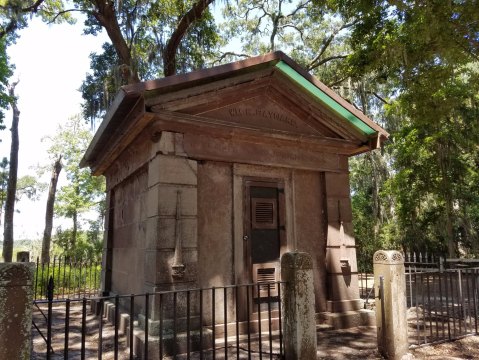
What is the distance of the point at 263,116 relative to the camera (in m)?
7.22

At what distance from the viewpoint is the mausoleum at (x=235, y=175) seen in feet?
19.3

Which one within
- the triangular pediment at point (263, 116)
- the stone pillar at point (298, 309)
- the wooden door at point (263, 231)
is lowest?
the stone pillar at point (298, 309)

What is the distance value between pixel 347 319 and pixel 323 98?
444 centimetres

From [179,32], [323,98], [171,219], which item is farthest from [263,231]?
[179,32]

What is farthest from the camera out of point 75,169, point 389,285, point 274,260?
point 75,169

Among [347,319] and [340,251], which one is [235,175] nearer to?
[340,251]

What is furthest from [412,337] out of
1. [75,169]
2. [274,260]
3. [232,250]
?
[75,169]

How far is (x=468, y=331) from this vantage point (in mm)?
6816

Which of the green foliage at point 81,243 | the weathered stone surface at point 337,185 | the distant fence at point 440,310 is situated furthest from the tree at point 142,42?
the green foliage at point 81,243

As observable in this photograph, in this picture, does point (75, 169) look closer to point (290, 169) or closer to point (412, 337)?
point (290, 169)

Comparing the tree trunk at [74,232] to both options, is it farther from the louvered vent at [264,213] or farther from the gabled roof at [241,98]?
the louvered vent at [264,213]

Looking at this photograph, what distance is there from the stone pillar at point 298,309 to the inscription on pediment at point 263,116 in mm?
3042

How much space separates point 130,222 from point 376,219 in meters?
19.6

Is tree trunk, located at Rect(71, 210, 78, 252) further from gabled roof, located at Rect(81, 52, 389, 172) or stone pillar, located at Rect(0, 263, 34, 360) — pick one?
stone pillar, located at Rect(0, 263, 34, 360)
